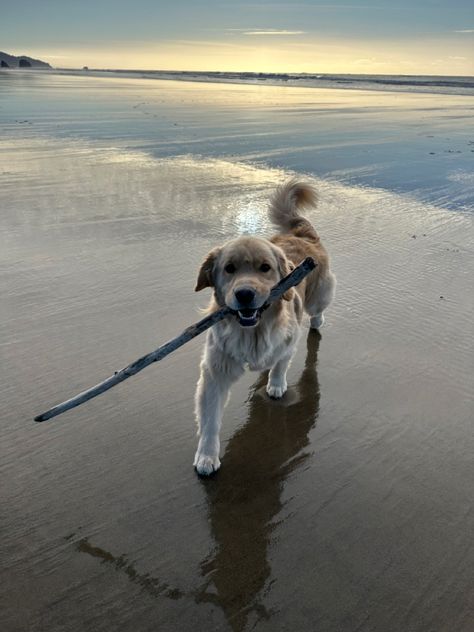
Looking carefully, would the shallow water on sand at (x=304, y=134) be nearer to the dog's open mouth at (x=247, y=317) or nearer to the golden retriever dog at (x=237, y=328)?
the golden retriever dog at (x=237, y=328)

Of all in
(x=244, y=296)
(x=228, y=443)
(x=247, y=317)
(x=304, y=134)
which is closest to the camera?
(x=244, y=296)

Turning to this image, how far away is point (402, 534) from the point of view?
8.63 feet

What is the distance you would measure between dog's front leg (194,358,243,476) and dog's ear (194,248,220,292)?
0.53 meters

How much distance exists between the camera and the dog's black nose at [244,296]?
9.72 feet

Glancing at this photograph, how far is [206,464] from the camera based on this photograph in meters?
3.02

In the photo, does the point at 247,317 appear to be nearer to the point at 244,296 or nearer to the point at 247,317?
the point at 247,317

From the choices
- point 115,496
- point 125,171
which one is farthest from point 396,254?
point 125,171

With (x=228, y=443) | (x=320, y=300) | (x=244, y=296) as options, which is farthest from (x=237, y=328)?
(x=320, y=300)

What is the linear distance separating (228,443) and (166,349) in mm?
876

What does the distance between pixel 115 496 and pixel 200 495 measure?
1.50ft

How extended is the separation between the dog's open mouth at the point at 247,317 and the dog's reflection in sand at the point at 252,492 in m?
0.80

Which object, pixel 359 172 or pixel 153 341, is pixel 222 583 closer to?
pixel 153 341

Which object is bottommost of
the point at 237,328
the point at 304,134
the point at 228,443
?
the point at 228,443

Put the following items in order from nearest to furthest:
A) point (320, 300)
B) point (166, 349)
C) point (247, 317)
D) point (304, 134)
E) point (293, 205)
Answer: point (166, 349) < point (247, 317) < point (320, 300) < point (293, 205) < point (304, 134)
